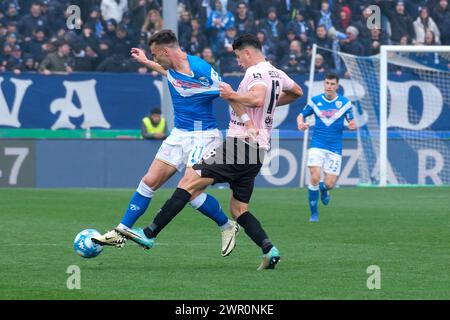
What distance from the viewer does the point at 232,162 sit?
10086mm

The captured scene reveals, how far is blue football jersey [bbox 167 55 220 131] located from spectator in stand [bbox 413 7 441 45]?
15.8 meters

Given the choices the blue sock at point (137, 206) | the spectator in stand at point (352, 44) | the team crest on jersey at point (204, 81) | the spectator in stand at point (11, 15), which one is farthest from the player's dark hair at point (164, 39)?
the spectator in stand at point (352, 44)

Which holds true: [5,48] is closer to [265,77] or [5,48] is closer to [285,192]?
[285,192]

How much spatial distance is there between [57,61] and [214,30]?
11.9 feet

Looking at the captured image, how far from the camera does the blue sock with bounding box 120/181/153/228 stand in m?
10.6

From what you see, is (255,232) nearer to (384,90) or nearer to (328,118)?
(328,118)

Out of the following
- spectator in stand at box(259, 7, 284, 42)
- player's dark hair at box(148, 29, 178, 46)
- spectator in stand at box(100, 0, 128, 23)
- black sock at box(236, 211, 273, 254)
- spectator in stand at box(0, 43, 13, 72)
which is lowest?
black sock at box(236, 211, 273, 254)

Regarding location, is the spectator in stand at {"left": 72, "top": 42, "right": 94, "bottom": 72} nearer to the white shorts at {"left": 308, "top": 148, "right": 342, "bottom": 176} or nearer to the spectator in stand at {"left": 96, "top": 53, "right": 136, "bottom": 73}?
the spectator in stand at {"left": 96, "top": 53, "right": 136, "bottom": 73}

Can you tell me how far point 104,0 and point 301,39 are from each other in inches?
177

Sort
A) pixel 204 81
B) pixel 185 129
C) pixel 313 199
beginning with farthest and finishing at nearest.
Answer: pixel 313 199 → pixel 185 129 → pixel 204 81

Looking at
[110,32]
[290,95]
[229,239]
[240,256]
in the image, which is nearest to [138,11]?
[110,32]

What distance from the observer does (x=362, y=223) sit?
1539 centimetres

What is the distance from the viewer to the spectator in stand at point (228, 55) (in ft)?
81.5

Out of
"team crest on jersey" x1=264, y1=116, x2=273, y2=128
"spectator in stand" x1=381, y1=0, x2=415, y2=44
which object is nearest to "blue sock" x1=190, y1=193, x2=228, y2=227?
"team crest on jersey" x1=264, y1=116, x2=273, y2=128
